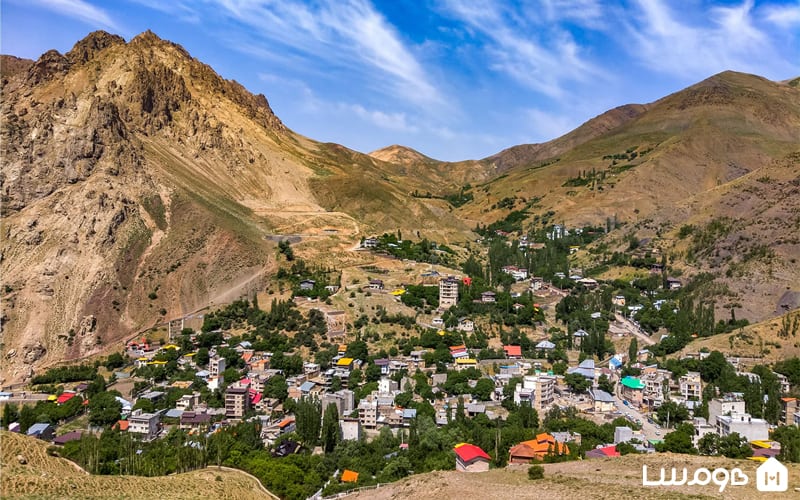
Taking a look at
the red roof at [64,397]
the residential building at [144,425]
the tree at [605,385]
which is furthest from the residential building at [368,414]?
the red roof at [64,397]

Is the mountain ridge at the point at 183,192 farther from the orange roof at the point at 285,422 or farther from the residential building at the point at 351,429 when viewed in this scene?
the residential building at the point at 351,429

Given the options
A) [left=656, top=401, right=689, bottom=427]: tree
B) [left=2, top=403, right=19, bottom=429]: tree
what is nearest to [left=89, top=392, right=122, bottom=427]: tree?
[left=2, top=403, right=19, bottom=429]: tree

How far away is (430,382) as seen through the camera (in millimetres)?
61656

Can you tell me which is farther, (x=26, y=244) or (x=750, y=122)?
(x=750, y=122)

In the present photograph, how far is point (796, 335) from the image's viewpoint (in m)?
65.1

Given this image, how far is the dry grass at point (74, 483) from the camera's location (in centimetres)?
2816

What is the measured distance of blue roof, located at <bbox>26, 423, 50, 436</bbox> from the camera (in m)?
50.5

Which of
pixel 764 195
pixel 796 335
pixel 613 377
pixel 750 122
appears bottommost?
pixel 613 377

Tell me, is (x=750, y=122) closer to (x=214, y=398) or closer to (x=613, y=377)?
(x=613, y=377)

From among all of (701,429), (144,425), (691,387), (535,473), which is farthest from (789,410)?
(144,425)

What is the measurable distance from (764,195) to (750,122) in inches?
3515

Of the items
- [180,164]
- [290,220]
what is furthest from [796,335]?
[180,164]

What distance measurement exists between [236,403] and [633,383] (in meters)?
33.4

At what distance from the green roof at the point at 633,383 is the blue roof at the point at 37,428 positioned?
46506 mm
